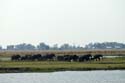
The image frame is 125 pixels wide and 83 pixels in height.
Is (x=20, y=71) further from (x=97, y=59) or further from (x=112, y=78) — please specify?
(x=97, y=59)

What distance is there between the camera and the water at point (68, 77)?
57.1 m

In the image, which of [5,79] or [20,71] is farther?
[20,71]

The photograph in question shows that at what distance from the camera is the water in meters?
57.1

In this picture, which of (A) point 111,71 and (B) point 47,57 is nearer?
(A) point 111,71

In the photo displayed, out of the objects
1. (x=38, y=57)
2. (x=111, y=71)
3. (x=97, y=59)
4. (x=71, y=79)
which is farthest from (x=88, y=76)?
(x=38, y=57)

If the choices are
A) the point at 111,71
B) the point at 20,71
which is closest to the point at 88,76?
the point at 111,71

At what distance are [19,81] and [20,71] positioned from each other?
1320 cm

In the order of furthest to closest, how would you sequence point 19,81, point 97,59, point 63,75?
point 97,59, point 63,75, point 19,81

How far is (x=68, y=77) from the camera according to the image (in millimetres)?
60938

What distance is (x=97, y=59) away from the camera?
95.6m

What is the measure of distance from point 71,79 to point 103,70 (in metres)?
12.9

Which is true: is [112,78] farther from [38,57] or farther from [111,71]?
[38,57]

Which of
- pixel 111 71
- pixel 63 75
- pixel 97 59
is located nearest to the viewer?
pixel 63 75

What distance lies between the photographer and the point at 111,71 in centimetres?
6862
